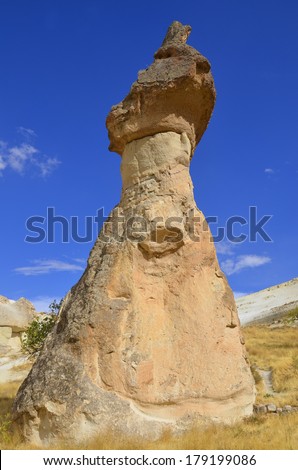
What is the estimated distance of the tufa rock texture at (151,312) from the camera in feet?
18.0

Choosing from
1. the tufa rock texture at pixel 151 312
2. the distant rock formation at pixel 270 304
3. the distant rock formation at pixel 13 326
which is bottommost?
the tufa rock texture at pixel 151 312

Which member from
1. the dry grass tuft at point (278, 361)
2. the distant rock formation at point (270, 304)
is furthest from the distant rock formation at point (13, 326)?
the distant rock formation at point (270, 304)

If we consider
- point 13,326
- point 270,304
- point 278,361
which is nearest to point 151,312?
point 278,361

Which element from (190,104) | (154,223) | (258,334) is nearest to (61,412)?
(154,223)

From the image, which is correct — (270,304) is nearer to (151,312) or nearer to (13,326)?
(13,326)

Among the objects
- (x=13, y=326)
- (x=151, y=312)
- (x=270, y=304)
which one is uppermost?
→ (x=270, y=304)

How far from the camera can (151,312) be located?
6109 mm

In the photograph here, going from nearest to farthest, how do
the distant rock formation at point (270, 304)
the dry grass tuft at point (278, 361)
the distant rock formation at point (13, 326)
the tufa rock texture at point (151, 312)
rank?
the tufa rock texture at point (151, 312) < the dry grass tuft at point (278, 361) < the distant rock formation at point (13, 326) < the distant rock formation at point (270, 304)

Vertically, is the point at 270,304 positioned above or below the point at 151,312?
above

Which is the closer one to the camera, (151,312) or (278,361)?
(151,312)

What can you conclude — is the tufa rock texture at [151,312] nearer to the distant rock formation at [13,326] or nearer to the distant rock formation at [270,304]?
the distant rock formation at [13,326]

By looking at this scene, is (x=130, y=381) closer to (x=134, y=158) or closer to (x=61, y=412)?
(x=61, y=412)

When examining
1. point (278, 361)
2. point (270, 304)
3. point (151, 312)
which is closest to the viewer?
point (151, 312)

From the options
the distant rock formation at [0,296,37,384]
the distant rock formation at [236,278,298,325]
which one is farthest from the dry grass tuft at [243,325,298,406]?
the distant rock formation at [236,278,298,325]
